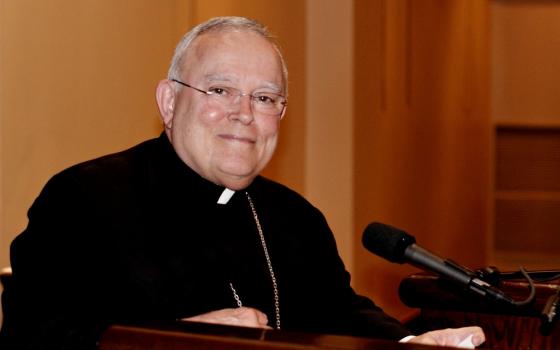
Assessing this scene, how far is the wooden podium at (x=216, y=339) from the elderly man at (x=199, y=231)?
43cm

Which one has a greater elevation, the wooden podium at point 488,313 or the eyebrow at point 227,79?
the eyebrow at point 227,79

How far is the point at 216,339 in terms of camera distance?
162 cm

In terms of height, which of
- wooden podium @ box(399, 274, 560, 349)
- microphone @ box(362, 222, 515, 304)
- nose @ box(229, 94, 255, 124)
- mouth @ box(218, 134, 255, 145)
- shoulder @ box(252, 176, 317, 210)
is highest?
nose @ box(229, 94, 255, 124)

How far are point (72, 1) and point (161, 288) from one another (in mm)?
1529

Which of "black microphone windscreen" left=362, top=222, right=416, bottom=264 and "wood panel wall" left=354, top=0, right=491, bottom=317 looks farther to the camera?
"wood panel wall" left=354, top=0, right=491, bottom=317

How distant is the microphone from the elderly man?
0.51 metres

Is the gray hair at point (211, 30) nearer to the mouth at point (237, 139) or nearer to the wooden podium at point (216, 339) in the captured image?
the mouth at point (237, 139)

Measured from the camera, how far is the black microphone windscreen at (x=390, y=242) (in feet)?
5.51

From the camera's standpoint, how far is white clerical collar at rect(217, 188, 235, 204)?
279 centimetres

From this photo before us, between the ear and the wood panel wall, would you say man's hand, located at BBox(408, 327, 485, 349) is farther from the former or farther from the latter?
the wood panel wall

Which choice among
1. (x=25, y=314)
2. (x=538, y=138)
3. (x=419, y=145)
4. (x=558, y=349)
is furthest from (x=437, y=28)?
(x=25, y=314)

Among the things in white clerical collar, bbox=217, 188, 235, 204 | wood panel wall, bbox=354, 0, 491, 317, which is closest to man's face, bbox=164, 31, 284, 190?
white clerical collar, bbox=217, 188, 235, 204

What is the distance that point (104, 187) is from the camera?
2541 mm

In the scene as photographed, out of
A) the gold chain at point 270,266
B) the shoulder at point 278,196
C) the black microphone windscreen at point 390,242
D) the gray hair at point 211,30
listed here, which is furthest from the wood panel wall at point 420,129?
the black microphone windscreen at point 390,242
